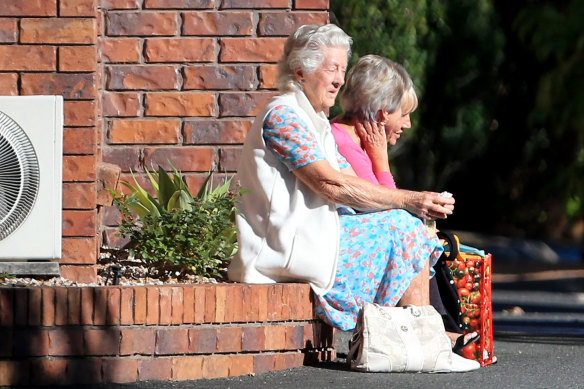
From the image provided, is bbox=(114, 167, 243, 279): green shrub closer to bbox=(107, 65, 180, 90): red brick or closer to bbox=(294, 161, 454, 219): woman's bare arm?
bbox=(294, 161, 454, 219): woman's bare arm

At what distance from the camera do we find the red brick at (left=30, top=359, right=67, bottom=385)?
14.7 feet

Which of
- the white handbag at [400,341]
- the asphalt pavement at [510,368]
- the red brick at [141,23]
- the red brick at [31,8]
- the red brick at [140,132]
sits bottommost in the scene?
the asphalt pavement at [510,368]

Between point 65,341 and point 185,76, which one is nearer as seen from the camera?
point 65,341

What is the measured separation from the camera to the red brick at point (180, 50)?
245 inches

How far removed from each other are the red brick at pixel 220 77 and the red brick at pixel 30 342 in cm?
205

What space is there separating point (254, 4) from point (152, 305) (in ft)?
6.80

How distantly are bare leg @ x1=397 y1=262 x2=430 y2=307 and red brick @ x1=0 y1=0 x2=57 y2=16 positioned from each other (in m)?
1.77

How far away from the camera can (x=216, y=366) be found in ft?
15.8

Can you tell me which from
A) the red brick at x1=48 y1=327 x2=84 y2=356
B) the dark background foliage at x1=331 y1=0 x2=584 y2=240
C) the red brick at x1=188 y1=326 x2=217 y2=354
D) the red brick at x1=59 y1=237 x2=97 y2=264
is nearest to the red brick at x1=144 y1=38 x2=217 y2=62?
the red brick at x1=59 y1=237 x2=97 y2=264

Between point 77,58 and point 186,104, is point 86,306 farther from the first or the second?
point 186,104

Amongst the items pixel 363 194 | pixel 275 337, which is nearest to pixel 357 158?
pixel 363 194

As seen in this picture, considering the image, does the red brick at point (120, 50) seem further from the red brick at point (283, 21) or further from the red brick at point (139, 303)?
the red brick at point (139, 303)

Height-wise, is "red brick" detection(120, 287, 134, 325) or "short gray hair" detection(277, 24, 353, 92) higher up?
"short gray hair" detection(277, 24, 353, 92)

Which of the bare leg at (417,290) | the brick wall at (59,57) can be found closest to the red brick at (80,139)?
the brick wall at (59,57)
